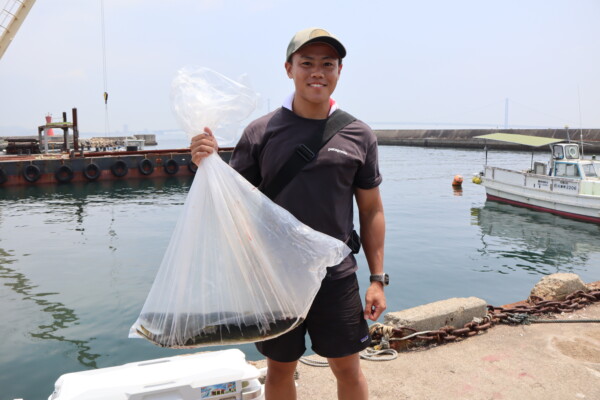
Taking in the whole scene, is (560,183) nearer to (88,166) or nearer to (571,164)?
(571,164)

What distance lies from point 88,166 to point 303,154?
26262 millimetres

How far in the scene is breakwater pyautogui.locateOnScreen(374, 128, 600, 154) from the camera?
46.4 meters

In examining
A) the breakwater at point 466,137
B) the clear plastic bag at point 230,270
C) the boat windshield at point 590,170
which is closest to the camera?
the clear plastic bag at point 230,270

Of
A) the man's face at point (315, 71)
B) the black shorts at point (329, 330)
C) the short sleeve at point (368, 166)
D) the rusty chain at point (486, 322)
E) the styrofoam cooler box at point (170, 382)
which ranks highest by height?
the man's face at point (315, 71)

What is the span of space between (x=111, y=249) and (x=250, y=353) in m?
7.45

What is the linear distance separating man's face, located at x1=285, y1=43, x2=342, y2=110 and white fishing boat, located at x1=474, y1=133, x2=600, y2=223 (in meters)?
15.2

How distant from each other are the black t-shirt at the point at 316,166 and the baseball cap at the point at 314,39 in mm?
270

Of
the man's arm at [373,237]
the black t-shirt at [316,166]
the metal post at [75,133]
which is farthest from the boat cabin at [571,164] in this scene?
the metal post at [75,133]

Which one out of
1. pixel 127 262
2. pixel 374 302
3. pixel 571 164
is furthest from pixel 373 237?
pixel 571 164

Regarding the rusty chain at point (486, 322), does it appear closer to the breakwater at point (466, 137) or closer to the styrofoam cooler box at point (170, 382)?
the styrofoam cooler box at point (170, 382)

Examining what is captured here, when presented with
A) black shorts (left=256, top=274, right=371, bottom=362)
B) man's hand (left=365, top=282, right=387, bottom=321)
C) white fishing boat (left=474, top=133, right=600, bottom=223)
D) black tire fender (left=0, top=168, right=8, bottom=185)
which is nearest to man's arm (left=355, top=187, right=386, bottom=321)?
man's hand (left=365, top=282, right=387, bottom=321)

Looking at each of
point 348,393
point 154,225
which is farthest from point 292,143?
point 154,225

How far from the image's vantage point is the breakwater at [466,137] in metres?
46.4

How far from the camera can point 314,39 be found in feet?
6.18
